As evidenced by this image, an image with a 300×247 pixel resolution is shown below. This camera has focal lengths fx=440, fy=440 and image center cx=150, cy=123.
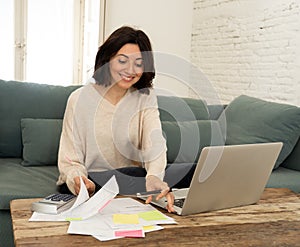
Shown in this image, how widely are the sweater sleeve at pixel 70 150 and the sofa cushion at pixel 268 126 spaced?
1012 mm

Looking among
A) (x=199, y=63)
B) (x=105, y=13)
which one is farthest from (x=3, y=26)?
(x=199, y=63)

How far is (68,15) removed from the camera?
479 centimetres

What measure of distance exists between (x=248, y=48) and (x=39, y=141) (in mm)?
2259

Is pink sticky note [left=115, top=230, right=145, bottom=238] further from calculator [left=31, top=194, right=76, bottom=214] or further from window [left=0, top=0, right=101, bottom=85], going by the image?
window [left=0, top=0, right=101, bottom=85]

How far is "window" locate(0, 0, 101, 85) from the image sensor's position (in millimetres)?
4500

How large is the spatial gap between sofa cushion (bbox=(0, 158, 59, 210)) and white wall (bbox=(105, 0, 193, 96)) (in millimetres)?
2432

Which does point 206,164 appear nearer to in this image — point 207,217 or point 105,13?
point 207,217

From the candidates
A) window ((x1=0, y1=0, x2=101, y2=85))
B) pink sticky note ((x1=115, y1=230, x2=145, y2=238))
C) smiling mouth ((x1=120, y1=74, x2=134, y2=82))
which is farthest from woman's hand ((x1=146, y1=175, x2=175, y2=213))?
window ((x1=0, y1=0, x2=101, y2=85))

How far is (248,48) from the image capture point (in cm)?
390

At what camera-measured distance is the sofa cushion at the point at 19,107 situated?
2.44 meters

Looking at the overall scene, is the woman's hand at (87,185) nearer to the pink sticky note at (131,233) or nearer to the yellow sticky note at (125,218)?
the yellow sticky note at (125,218)

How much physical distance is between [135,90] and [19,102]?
764 mm

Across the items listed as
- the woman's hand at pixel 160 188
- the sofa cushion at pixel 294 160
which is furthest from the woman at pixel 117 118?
the sofa cushion at pixel 294 160

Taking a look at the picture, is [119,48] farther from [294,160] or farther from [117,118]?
[294,160]
